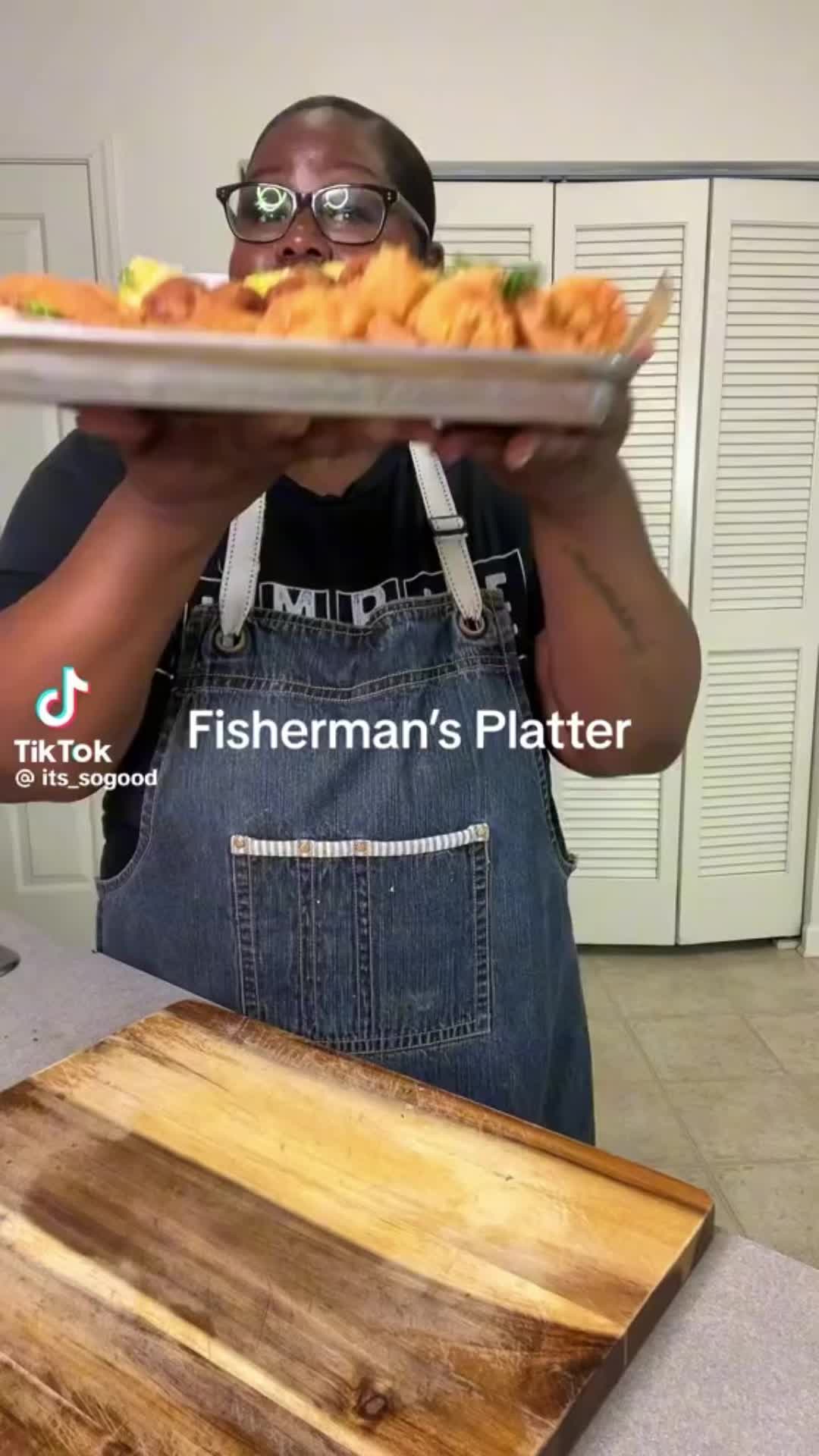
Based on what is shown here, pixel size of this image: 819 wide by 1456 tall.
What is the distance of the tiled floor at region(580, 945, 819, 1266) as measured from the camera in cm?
167

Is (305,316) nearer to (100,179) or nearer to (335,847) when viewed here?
(335,847)

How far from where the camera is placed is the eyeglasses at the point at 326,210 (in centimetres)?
71

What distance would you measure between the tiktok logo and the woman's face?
0.96ft

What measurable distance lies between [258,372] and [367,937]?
42 cm

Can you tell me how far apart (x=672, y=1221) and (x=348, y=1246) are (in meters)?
0.16

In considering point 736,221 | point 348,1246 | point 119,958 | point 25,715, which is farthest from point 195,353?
point 736,221

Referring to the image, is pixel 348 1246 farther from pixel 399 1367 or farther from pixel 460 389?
pixel 460 389

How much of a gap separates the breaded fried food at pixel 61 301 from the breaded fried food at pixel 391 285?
10 cm

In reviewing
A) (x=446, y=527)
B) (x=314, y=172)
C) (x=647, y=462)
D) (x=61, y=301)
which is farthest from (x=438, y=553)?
(x=647, y=462)

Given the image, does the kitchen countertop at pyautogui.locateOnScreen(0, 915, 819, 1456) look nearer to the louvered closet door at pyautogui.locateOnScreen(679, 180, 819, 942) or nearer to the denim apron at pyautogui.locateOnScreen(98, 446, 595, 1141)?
the denim apron at pyautogui.locateOnScreen(98, 446, 595, 1141)

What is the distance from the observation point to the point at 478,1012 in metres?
0.77

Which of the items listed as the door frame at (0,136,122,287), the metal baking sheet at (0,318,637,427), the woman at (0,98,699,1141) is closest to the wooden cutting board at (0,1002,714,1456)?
the woman at (0,98,699,1141)

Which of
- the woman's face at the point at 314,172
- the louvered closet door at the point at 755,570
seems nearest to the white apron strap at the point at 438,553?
the woman's face at the point at 314,172

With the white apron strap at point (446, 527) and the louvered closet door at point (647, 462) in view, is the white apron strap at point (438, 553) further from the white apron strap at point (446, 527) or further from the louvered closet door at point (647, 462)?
the louvered closet door at point (647, 462)
